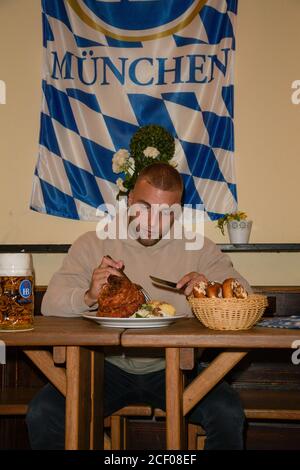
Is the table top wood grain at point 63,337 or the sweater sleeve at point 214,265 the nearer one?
the table top wood grain at point 63,337

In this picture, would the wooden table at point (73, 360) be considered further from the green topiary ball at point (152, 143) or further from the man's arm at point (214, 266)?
the green topiary ball at point (152, 143)

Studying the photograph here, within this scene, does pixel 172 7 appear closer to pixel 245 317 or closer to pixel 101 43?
pixel 101 43

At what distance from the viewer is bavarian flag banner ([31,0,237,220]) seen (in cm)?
315

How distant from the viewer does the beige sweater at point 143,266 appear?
1978 mm

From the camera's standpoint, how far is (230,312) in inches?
59.8

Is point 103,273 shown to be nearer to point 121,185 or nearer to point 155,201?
point 155,201

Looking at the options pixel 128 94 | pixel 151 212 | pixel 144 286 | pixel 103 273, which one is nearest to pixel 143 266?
pixel 144 286

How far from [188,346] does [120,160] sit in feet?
5.58

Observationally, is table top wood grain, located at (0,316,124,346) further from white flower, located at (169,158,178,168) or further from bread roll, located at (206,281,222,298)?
white flower, located at (169,158,178,168)

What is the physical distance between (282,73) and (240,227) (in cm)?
93

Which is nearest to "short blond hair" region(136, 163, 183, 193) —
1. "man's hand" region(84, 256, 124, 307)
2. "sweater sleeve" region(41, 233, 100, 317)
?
"sweater sleeve" region(41, 233, 100, 317)

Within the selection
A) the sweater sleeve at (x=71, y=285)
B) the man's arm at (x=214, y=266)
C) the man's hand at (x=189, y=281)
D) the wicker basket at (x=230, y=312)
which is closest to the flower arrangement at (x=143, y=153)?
the man's arm at (x=214, y=266)

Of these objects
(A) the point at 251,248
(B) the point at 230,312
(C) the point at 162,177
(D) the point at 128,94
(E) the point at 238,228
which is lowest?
(B) the point at 230,312
